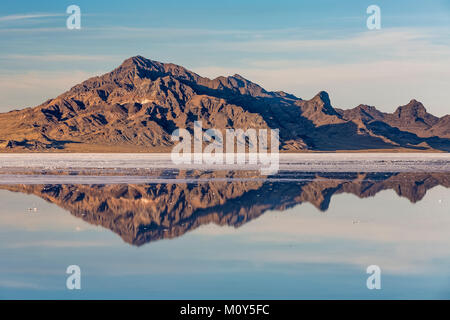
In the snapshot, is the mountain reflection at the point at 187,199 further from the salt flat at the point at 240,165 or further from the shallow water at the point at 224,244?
the salt flat at the point at 240,165

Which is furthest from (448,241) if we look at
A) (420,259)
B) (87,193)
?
(87,193)

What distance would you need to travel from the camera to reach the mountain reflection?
29641 millimetres

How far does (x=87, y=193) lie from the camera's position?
4312 cm

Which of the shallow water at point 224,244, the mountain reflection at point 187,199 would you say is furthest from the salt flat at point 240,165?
the shallow water at point 224,244

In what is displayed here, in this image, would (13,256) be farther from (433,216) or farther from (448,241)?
(433,216)

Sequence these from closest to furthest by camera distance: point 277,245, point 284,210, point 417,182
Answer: point 277,245
point 284,210
point 417,182

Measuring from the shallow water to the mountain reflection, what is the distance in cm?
12

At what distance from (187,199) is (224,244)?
1573 centimetres

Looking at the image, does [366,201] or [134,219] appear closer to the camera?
[134,219]

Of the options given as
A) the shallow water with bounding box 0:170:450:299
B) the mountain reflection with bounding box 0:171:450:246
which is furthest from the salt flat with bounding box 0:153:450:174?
the shallow water with bounding box 0:170:450:299

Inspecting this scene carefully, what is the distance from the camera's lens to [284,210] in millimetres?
34594
